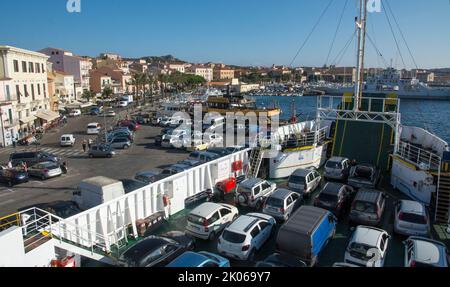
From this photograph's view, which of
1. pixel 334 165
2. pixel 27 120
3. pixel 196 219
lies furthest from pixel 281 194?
pixel 27 120

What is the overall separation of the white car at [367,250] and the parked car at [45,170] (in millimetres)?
18380

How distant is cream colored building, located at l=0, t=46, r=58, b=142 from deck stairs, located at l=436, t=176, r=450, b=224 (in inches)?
1431

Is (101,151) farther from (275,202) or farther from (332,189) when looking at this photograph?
(332,189)

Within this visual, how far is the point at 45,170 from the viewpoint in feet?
68.0

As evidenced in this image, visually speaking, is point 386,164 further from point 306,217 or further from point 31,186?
point 31,186

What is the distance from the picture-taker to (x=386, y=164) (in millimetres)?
19812

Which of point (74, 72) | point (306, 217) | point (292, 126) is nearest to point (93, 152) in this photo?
point (292, 126)

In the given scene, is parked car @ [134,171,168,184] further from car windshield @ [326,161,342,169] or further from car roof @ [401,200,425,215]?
car roof @ [401,200,425,215]

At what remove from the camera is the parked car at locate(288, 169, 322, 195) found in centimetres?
1526

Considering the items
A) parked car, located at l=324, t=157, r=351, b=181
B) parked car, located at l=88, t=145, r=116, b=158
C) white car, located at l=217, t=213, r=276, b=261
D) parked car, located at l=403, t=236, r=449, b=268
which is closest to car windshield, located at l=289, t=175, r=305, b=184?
parked car, located at l=324, t=157, r=351, b=181

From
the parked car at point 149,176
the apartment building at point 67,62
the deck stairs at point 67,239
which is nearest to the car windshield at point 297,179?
the parked car at point 149,176

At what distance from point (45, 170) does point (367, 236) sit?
62.0ft

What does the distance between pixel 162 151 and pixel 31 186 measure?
11.3 meters

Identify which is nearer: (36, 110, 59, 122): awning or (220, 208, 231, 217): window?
(220, 208, 231, 217): window
